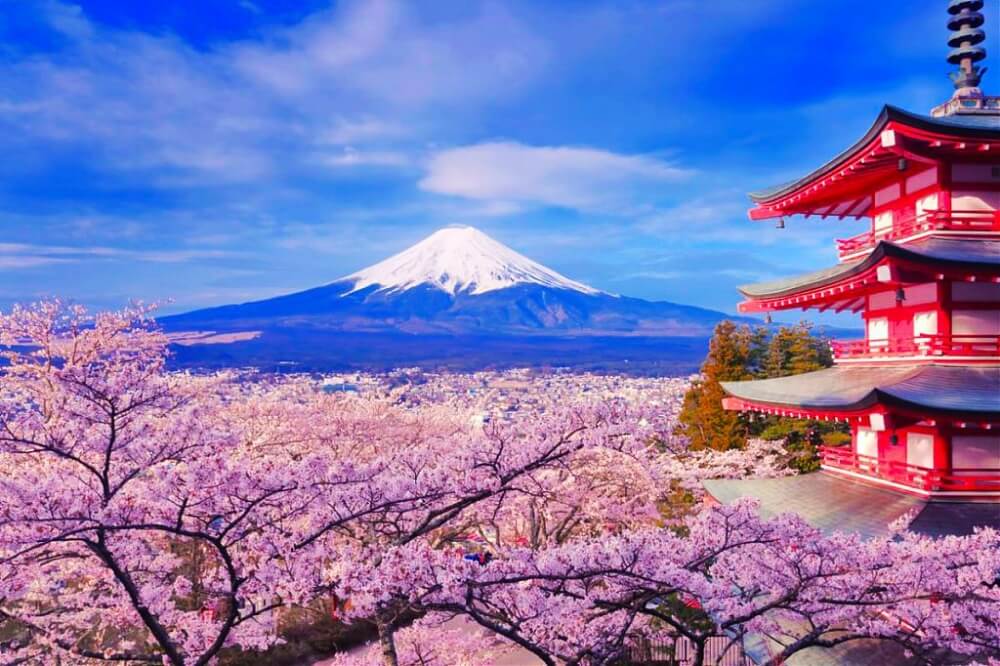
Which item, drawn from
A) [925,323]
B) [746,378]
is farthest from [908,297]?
[746,378]

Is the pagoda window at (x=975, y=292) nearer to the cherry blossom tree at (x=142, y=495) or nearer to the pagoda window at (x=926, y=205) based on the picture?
the pagoda window at (x=926, y=205)

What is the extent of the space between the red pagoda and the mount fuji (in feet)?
257

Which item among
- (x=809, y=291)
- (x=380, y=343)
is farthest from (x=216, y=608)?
(x=380, y=343)

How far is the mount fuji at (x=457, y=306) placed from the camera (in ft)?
305

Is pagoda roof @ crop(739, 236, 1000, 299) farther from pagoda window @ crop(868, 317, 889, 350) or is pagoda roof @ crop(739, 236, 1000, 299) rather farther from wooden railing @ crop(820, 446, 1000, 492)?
wooden railing @ crop(820, 446, 1000, 492)

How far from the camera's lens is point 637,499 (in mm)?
14328

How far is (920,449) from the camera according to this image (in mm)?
7852

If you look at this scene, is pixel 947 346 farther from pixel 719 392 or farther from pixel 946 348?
pixel 719 392

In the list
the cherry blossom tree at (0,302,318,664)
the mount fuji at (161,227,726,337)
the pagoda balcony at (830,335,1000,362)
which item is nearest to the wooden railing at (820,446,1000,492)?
the pagoda balcony at (830,335,1000,362)

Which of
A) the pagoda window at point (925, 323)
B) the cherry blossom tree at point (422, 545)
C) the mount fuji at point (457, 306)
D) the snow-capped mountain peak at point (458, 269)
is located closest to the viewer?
the cherry blossom tree at point (422, 545)

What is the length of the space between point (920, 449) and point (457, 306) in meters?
98.1

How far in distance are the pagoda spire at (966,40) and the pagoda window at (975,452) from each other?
4.91 meters

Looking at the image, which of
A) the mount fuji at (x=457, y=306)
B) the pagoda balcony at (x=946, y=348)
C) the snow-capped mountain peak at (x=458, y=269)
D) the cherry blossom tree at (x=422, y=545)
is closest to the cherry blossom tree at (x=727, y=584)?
the cherry blossom tree at (x=422, y=545)

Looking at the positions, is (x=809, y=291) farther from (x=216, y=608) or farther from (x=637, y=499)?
(x=216, y=608)
